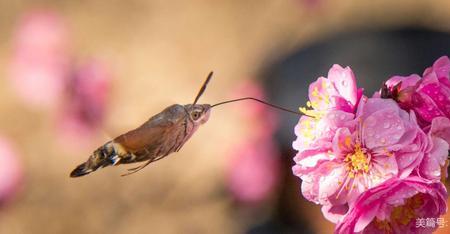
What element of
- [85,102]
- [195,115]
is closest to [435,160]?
[195,115]

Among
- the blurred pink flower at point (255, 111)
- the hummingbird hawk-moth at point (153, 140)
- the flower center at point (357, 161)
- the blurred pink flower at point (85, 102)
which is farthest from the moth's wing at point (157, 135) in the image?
the blurred pink flower at point (255, 111)

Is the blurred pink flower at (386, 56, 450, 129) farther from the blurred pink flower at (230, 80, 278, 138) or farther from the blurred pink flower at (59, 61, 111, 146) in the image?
the blurred pink flower at (230, 80, 278, 138)

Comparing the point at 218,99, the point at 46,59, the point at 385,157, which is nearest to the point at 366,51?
the point at 218,99

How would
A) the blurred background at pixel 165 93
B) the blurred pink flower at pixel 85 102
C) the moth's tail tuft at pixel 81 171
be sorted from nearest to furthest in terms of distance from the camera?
the moth's tail tuft at pixel 81 171, the blurred pink flower at pixel 85 102, the blurred background at pixel 165 93

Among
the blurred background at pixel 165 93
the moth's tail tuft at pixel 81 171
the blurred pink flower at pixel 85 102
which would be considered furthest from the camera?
the blurred background at pixel 165 93

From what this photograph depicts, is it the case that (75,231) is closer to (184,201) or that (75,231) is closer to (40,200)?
(40,200)

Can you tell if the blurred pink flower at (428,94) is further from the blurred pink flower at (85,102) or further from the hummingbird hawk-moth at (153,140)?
the blurred pink flower at (85,102)

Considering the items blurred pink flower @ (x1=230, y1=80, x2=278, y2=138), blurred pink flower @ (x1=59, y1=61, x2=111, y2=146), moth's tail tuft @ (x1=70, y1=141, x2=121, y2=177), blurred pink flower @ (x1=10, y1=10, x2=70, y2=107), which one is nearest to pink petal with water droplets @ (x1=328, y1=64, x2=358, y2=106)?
moth's tail tuft @ (x1=70, y1=141, x2=121, y2=177)
